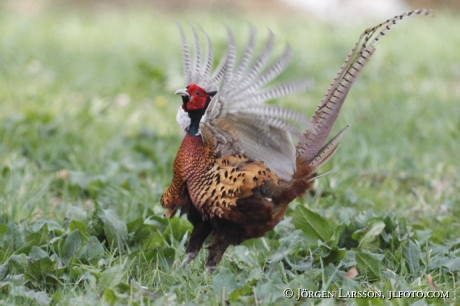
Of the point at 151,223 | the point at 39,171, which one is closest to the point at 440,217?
the point at 151,223

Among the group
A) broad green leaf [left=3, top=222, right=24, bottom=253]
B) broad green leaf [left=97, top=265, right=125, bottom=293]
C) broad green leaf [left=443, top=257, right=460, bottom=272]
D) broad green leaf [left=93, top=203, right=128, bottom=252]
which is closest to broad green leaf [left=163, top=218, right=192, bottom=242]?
broad green leaf [left=93, top=203, right=128, bottom=252]

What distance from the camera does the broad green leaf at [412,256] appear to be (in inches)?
131

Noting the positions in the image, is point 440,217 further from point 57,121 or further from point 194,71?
point 57,121

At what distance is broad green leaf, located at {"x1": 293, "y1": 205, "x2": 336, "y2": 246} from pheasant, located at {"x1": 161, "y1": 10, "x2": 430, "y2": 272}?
221mm

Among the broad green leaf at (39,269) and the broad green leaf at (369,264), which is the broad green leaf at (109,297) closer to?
the broad green leaf at (39,269)

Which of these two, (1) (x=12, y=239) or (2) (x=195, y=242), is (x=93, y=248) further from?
(2) (x=195, y=242)

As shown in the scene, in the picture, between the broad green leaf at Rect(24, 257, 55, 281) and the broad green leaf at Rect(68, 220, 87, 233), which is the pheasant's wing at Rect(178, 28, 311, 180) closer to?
the broad green leaf at Rect(68, 220, 87, 233)

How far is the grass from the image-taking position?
3.07 m

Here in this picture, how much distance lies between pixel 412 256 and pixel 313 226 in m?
0.51

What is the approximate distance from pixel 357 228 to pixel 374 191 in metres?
1.21

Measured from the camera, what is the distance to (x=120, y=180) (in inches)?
180

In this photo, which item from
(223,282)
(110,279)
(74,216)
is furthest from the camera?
(74,216)

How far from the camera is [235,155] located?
127 inches

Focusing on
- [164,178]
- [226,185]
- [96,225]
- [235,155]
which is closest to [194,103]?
[235,155]
